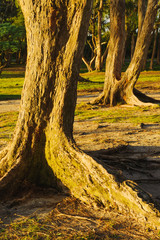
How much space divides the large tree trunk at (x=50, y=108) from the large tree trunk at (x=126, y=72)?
8.24 m

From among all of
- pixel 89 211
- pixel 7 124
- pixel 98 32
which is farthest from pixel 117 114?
pixel 98 32

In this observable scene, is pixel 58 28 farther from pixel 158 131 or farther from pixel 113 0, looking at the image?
pixel 113 0

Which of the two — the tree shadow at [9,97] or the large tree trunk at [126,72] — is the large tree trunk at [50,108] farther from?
the tree shadow at [9,97]

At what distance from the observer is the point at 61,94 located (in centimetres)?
522

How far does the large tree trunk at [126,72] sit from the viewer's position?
42.0ft

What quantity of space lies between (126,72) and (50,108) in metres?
8.70

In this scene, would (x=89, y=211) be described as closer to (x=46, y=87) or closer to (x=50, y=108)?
(x=50, y=108)

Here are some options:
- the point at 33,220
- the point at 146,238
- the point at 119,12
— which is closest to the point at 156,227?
the point at 146,238

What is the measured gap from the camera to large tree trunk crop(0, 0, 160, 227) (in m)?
5.05

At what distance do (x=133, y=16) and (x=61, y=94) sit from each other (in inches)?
1415

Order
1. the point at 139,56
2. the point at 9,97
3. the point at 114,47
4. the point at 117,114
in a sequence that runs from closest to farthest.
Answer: the point at 117,114 < the point at 139,56 < the point at 114,47 < the point at 9,97

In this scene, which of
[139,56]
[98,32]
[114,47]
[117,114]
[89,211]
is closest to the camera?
[89,211]

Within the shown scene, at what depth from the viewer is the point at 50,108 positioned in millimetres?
5309

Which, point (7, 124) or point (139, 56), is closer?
point (7, 124)
